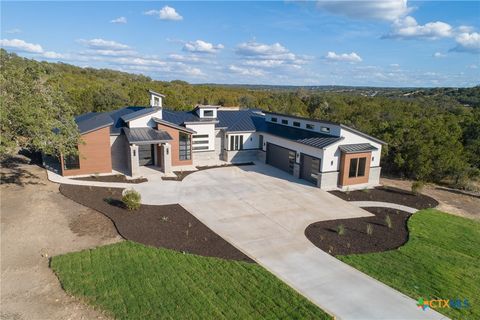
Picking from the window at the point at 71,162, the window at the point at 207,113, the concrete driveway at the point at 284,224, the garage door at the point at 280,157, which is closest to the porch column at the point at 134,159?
the concrete driveway at the point at 284,224

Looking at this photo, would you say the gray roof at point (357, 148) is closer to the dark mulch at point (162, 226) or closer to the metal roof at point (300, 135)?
the metal roof at point (300, 135)

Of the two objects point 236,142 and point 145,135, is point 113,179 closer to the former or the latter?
point 145,135

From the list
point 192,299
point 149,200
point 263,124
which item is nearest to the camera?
point 192,299

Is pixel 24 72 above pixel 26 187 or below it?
above

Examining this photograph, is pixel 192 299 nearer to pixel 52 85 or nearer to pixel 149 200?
pixel 149 200

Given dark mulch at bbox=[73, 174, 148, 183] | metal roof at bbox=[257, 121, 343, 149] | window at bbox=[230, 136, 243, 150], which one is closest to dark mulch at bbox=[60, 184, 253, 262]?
dark mulch at bbox=[73, 174, 148, 183]

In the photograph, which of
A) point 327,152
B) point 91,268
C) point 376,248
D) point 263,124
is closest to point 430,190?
point 327,152

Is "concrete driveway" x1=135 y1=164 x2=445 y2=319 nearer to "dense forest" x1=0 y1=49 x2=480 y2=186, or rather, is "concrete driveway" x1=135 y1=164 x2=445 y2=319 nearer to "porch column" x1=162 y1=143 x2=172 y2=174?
"porch column" x1=162 y1=143 x2=172 y2=174

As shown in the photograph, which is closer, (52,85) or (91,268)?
(91,268)
